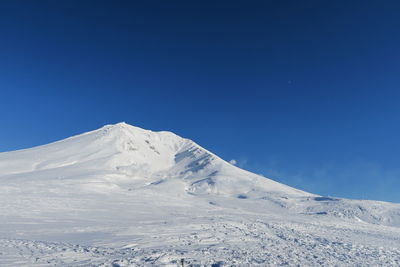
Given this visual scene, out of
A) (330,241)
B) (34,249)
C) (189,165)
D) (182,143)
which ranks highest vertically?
(182,143)

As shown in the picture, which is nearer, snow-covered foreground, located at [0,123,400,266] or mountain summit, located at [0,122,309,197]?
snow-covered foreground, located at [0,123,400,266]

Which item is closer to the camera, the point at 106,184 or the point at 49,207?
the point at 49,207

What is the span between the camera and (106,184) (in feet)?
226

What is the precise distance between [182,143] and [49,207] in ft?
472

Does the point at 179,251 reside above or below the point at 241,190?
below

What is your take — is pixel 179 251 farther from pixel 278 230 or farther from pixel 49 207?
pixel 49 207

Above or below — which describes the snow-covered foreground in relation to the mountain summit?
below

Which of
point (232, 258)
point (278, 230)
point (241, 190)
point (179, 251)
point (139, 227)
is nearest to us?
point (232, 258)

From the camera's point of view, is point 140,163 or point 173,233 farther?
point 140,163

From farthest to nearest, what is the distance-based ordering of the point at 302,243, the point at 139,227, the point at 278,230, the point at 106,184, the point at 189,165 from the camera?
the point at 189,165 → the point at 106,184 → the point at 278,230 → the point at 139,227 → the point at 302,243

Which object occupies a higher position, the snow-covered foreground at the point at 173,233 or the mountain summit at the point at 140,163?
the mountain summit at the point at 140,163

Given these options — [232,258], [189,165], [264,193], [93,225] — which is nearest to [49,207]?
[93,225]

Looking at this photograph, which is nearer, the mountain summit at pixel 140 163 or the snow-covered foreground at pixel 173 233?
the snow-covered foreground at pixel 173 233

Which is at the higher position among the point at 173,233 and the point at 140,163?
the point at 140,163
